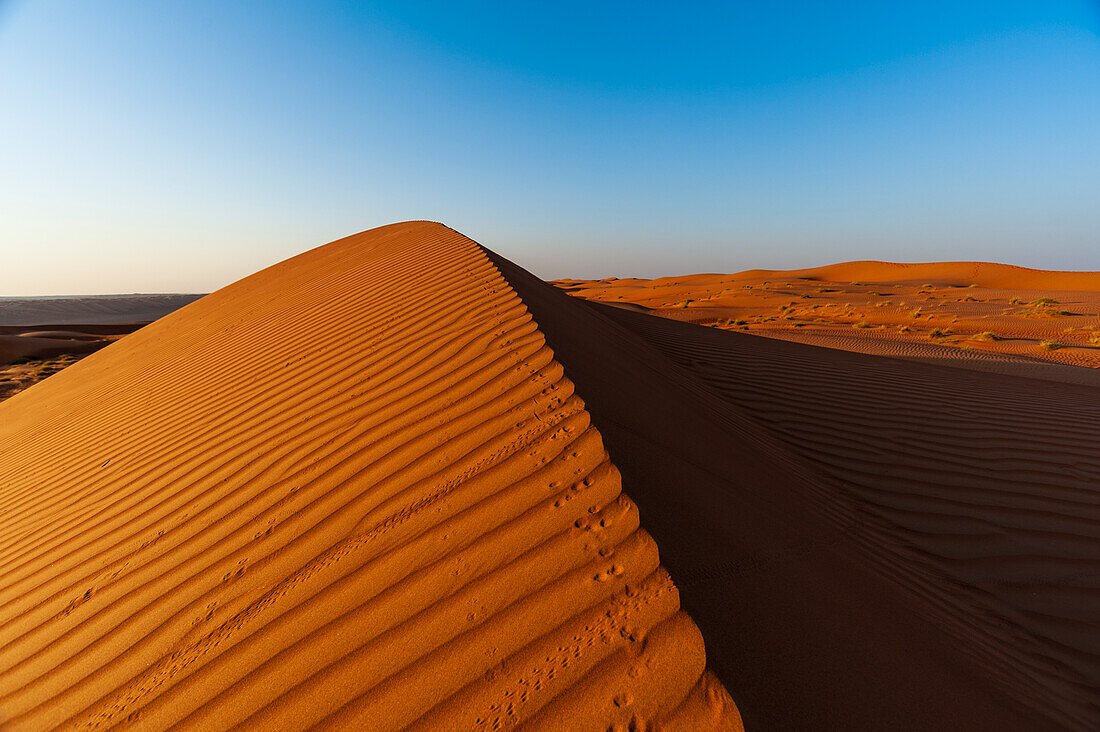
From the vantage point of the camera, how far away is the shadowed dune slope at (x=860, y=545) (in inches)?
54.2

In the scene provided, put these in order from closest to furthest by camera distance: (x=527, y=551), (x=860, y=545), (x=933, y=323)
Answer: (x=527, y=551) → (x=860, y=545) → (x=933, y=323)

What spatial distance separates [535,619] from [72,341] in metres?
23.3

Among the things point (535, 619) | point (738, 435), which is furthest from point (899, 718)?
point (738, 435)

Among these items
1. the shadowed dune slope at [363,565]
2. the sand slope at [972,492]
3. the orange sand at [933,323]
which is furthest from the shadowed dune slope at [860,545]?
the orange sand at [933,323]

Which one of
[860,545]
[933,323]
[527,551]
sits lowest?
[860,545]

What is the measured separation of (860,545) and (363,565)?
231cm

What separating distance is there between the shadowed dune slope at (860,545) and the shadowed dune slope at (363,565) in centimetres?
22

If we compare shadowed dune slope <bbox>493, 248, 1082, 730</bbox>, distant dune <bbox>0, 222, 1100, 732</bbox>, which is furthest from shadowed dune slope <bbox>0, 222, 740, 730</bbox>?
shadowed dune slope <bbox>493, 248, 1082, 730</bbox>

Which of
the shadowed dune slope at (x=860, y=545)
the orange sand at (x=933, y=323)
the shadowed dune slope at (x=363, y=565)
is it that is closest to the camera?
the shadowed dune slope at (x=363, y=565)

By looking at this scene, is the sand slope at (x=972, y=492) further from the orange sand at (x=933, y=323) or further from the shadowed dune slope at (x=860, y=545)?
the orange sand at (x=933, y=323)

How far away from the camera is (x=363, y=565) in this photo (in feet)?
5.67

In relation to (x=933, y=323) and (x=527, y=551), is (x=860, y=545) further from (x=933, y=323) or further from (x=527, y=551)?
(x=933, y=323)

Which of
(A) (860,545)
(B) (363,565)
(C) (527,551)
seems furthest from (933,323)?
(B) (363,565)

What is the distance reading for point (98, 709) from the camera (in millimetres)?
1571
